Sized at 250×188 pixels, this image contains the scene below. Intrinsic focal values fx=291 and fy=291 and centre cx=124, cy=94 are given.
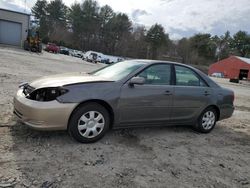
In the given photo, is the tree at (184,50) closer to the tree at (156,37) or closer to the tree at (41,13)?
the tree at (156,37)

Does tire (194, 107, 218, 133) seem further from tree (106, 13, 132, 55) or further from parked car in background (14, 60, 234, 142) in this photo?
tree (106, 13, 132, 55)

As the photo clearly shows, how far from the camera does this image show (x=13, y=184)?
3.40 metres

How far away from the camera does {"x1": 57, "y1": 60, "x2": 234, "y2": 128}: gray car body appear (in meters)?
4.73

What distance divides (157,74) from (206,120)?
1728 mm

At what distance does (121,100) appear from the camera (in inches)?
197

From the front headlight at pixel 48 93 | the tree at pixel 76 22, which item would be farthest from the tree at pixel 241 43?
the front headlight at pixel 48 93

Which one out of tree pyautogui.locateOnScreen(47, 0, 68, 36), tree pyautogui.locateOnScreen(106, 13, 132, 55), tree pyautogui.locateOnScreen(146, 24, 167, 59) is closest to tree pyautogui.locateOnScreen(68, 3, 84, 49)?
tree pyautogui.locateOnScreen(47, 0, 68, 36)

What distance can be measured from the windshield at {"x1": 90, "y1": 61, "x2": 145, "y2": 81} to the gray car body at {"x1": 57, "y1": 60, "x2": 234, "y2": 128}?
0.39ft

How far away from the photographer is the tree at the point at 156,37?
287 ft

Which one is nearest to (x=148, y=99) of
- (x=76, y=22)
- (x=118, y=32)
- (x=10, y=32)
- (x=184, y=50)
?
(x=10, y=32)

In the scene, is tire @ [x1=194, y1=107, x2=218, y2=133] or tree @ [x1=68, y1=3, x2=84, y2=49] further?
tree @ [x1=68, y1=3, x2=84, y2=49]

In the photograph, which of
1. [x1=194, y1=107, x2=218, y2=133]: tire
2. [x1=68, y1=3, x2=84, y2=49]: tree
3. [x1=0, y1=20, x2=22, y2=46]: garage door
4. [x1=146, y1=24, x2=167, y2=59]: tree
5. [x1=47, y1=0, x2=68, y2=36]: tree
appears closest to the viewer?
[x1=194, y1=107, x2=218, y2=133]: tire

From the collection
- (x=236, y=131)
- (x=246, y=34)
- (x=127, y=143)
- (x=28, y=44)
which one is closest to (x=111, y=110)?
(x=127, y=143)

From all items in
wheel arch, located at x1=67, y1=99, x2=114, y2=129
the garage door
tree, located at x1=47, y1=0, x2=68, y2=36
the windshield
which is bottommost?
wheel arch, located at x1=67, y1=99, x2=114, y2=129
